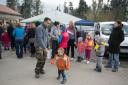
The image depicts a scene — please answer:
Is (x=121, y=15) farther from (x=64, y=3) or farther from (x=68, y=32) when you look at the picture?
(x=64, y=3)

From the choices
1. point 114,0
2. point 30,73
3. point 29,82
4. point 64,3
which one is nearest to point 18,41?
point 30,73

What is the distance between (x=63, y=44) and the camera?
14.3 meters

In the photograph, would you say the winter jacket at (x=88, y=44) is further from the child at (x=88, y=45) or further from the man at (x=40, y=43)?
the man at (x=40, y=43)

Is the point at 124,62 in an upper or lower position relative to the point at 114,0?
lower

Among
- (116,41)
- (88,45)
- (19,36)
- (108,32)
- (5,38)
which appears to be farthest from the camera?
(5,38)

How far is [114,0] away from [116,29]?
61.2 meters

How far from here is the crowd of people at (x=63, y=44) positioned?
1052 cm

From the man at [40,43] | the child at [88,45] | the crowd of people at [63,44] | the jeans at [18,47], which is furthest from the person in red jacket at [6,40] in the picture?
the man at [40,43]

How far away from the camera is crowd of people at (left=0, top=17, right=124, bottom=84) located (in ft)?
34.5

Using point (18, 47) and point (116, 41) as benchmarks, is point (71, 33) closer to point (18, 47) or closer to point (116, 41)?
point (18, 47)

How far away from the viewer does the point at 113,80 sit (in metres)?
11.0

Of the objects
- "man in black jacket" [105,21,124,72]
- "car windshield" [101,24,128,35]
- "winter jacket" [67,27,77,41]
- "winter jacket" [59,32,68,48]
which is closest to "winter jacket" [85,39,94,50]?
"winter jacket" [67,27,77,41]

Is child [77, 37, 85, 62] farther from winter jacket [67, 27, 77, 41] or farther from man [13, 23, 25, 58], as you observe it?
man [13, 23, 25, 58]

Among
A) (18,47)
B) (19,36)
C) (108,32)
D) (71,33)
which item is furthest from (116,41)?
(18,47)
